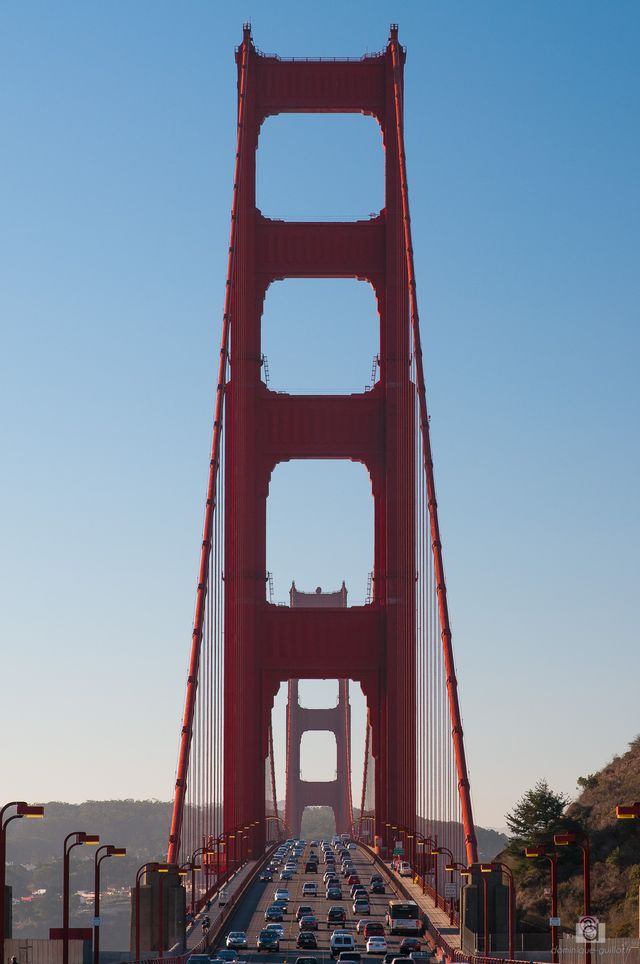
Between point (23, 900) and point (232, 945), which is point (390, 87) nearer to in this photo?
point (232, 945)

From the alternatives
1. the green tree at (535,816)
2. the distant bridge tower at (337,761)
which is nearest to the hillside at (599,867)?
the green tree at (535,816)

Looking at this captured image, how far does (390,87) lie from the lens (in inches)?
2872

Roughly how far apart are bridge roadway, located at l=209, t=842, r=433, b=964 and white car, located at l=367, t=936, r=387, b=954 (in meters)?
0.21

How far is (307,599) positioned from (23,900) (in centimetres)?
7325

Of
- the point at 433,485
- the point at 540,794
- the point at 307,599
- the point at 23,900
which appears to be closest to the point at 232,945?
the point at 433,485

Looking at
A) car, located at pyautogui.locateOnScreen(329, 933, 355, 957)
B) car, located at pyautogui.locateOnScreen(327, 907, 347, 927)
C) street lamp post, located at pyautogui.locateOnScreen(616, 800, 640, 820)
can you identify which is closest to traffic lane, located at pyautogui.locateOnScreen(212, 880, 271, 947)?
car, located at pyautogui.locateOnScreen(327, 907, 347, 927)

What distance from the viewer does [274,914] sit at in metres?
58.9

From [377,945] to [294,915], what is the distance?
489 inches

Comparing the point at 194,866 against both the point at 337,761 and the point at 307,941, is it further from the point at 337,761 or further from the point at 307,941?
the point at 337,761

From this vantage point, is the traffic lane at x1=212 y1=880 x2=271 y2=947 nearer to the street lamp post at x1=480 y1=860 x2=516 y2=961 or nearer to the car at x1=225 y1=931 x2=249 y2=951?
the car at x1=225 y1=931 x2=249 y2=951

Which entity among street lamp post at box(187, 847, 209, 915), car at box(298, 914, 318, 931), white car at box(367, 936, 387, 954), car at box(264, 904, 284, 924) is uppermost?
street lamp post at box(187, 847, 209, 915)

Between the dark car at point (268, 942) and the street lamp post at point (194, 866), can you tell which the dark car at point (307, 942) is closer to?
the dark car at point (268, 942)

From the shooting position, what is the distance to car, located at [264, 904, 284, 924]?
192 ft

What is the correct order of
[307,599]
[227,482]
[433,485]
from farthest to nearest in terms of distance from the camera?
[307,599]
[227,482]
[433,485]
